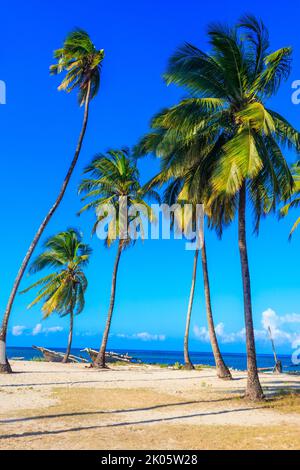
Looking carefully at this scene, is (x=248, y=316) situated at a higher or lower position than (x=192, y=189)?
lower

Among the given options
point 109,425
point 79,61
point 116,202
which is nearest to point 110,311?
point 116,202

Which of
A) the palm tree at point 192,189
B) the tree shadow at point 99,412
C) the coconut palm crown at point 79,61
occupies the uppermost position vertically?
the coconut palm crown at point 79,61

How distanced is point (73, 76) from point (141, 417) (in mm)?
15746

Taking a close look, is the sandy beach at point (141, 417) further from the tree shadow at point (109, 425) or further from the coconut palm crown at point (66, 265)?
the coconut palm crown at point (66, 265)

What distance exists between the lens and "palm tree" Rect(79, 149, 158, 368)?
26.9 metres

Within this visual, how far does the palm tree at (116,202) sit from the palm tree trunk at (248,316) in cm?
1245

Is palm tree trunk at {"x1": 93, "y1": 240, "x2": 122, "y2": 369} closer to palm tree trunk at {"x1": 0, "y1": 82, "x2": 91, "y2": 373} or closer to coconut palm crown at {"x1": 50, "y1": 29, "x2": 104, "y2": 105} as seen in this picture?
palm tree trunk at {"x1": 0, "y1": 82, "x2": 91, "y2": 373}

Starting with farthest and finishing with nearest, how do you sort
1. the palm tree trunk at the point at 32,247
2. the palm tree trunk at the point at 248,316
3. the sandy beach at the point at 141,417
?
the palm tree trunk at the point at 32,247, the palm tree trunk at the point at 248,316, the sandy beach at the point at 141,417

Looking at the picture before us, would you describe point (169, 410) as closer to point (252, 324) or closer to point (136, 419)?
point (136, 419)

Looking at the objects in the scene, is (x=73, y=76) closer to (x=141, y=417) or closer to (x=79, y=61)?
(x=79, y=61)

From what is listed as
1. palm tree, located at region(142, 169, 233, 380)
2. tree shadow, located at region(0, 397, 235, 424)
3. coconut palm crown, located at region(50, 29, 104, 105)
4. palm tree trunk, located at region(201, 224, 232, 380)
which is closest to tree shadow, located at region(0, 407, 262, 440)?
tree shadow, located at region(0, 397, 235, 424)

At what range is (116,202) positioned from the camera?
27.6 metres

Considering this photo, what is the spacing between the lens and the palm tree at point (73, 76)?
20.0 m

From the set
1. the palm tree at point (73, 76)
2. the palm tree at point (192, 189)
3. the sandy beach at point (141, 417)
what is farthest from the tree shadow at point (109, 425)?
the palm tree at point (73, 76)
